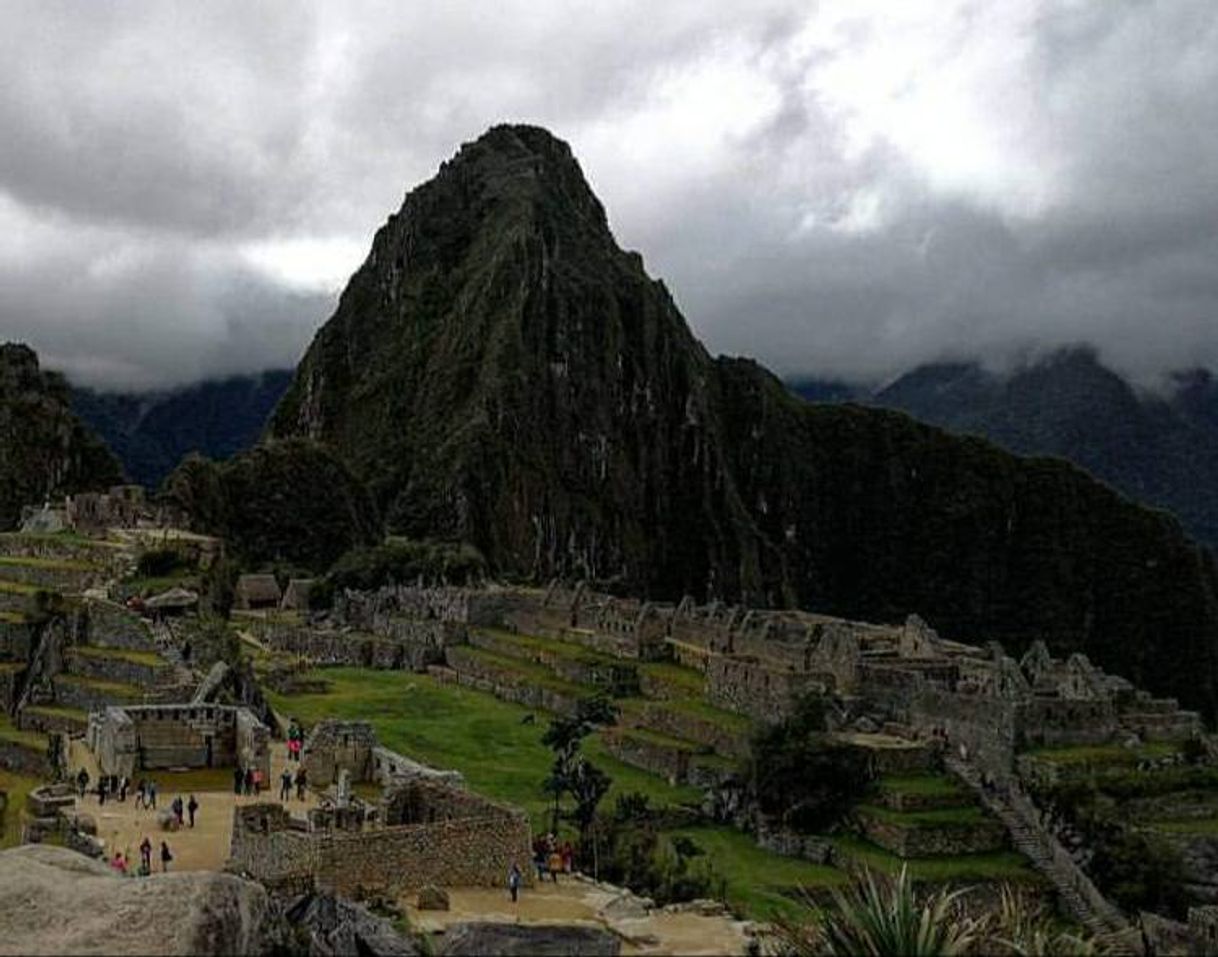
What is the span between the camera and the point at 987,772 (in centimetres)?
4059

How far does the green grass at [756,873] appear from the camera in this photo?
32.8 meters

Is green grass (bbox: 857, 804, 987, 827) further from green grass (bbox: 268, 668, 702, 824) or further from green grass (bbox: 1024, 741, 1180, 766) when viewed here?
green grass (bbox: 268, 668, 702, 824)

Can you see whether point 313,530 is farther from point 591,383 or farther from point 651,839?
point 591,383

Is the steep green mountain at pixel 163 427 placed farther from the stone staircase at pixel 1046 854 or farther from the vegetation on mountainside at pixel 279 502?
the stone staircase at pixel 1046 854

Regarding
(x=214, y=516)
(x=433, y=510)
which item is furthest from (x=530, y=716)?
(x=433, y=510)

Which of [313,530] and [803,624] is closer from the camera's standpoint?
[803,624]

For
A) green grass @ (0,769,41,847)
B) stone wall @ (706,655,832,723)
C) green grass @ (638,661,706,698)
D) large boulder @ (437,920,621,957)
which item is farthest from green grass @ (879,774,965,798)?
large boulder @ (437,920,621,957)

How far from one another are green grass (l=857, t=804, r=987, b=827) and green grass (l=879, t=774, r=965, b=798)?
1.84 feet

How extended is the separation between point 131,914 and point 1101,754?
102 feet

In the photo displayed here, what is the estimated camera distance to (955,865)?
37062 millimetres

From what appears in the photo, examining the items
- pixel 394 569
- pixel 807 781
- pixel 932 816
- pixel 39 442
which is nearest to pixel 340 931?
pixel 932 816

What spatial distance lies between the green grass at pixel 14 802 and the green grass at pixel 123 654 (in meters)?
4.39

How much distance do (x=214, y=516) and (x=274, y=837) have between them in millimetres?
77776

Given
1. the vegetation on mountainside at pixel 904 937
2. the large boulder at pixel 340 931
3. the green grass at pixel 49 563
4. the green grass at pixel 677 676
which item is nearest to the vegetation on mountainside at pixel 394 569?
the green grass at pixel 677 676
